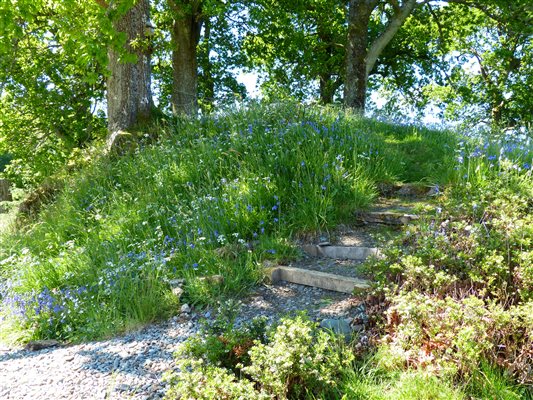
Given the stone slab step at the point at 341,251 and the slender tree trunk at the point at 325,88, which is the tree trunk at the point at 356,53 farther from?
the stone slab step at the point at 341,251

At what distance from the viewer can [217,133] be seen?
8.52 metres

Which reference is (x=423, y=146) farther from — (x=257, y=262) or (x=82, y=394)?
(x=82, y=394)

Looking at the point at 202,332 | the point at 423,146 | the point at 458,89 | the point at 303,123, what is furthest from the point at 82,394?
the point at 458,89

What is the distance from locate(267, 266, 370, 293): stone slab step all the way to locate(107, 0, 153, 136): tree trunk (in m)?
6.12

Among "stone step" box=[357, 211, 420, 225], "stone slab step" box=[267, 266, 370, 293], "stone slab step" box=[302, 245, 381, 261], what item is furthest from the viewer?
"stone step" box=[357, 211, 420, 225]

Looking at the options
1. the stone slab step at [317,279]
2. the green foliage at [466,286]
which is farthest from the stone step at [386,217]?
the stone slab step at [317,279]

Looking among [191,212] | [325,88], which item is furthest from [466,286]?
[325,88]

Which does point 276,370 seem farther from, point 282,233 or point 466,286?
point 282,233

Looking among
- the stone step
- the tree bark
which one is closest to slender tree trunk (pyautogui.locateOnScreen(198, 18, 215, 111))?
the tree bark

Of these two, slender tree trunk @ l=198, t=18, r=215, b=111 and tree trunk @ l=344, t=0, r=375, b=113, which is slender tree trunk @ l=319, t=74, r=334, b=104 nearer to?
slender tree trunk @ l=198, t=18, r=215, b=111

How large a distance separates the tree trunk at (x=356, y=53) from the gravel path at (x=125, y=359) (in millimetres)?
9402

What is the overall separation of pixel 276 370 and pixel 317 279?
6.00 feet

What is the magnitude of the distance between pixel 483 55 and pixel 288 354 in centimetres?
2303

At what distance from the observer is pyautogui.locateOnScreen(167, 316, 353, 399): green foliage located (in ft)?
9.79
